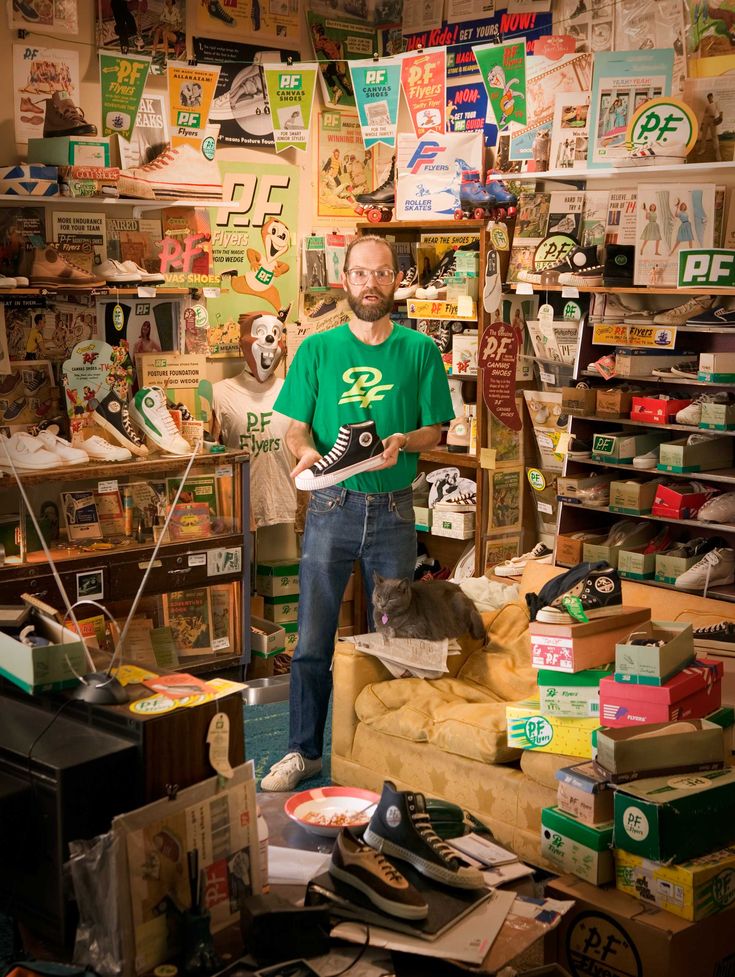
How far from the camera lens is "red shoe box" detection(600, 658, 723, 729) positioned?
305 centimetres

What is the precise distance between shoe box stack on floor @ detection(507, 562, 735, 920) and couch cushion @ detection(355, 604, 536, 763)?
17cm

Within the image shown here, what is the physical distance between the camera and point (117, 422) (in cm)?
509

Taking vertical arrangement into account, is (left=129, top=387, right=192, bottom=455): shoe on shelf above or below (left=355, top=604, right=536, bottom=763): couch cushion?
above

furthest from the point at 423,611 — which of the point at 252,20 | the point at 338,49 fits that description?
the point at 338,49

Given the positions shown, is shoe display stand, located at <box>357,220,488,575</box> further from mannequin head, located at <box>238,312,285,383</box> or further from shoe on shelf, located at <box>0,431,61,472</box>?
shoe on shelf, located at <box>0,431,61,472</box>

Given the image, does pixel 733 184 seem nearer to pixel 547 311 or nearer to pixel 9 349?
pixel 547 311

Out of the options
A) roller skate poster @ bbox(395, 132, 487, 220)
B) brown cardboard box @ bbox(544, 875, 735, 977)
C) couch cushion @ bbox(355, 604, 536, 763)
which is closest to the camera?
brown cardboard box @ bbox(544, 875, 735, 977)

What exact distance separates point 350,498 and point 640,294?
174 cm

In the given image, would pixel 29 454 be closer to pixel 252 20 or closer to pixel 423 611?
pixel 423 611

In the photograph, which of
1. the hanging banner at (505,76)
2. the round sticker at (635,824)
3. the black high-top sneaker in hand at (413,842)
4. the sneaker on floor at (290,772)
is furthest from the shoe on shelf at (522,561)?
the black high-top sneaker in hand at (413,842)

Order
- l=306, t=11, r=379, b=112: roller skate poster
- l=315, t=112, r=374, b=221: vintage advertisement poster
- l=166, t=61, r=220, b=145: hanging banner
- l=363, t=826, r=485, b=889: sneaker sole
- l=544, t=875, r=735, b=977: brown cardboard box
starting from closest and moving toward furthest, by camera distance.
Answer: l=363, t=826, r=485, b=889: sneaker sole
l=544, t=875, r=735, b=977: brown cardboard box
l=166, t=61, r=220, b=145: hanging banner
l=306, t=11, r=379, b=112: roller skate poster
l=315, t=112, r=374, b=221: vintage advertisement poster

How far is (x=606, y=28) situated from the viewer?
4977 millimetres

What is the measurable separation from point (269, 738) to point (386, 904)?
2.56 metres

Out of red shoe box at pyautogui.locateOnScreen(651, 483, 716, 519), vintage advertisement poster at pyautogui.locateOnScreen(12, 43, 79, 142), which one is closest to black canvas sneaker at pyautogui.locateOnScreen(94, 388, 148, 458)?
vintage advertisement poster at pyautogui.locateOnScreen(12, 43, 79, 142)
